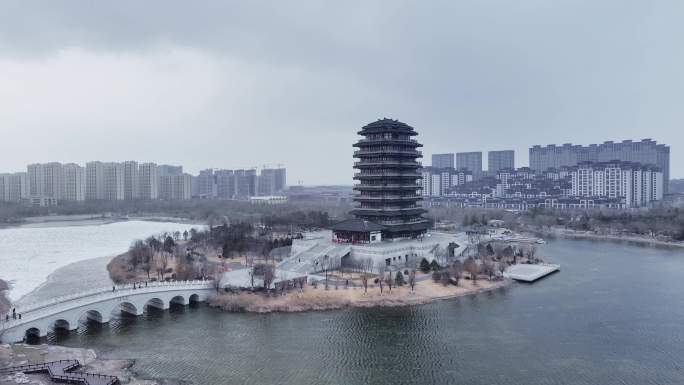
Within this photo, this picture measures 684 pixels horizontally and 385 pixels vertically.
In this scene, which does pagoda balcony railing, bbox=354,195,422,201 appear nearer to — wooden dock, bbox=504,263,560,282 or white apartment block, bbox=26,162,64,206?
wooden dock, bbox=504,263,560,282

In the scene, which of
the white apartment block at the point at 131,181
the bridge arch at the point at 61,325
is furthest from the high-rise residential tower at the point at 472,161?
the bridge arch at the point at 61,325

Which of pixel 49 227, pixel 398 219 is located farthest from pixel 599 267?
pixel 49 227

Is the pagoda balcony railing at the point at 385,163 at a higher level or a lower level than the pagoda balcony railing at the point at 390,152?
lower

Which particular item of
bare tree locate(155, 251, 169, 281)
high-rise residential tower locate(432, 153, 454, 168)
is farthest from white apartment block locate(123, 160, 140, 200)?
high-rise residential tower locate(432, 153, 454, 168)

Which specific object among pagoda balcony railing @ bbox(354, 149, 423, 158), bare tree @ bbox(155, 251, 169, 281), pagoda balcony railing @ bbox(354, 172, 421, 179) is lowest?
bare tree @ bbox(155, 251, 169, 281)

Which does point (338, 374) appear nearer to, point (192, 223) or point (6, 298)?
point (6, 298)

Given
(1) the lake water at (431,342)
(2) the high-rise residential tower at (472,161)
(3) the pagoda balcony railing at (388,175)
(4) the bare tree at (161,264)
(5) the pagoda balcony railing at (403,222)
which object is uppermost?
(2) the high-rise residential tower at (472,161)

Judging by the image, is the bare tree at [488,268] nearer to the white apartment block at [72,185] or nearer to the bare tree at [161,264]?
the bare tree at [161,264]
